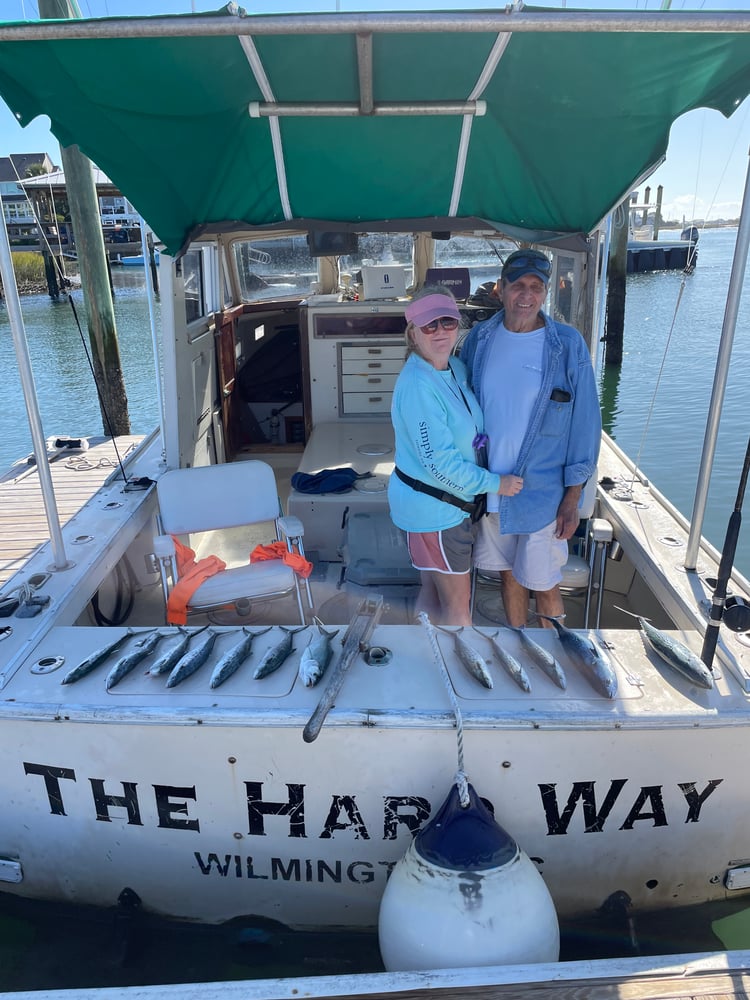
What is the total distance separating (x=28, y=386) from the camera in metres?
2.73

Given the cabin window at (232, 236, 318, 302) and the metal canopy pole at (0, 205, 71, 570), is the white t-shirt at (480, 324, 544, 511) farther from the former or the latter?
the cabin window at (232, 236, 318, 302)

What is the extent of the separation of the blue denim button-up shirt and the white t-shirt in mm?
21

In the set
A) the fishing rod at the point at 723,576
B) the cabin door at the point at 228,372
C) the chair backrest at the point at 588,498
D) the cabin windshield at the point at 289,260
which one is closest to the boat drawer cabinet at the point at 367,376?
Answer: the cabin door at the point at 228,372

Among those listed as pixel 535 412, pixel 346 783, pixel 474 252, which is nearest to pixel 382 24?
pixel 535 412

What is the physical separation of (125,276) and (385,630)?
39542 millimetres

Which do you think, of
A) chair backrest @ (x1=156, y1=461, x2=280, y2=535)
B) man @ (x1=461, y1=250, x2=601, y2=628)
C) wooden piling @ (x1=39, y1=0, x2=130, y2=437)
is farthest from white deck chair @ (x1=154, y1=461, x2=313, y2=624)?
wooden piling @ (x1=39, y1=0, x2=130, y2=437)

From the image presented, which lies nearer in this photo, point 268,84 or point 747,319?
point 268,84

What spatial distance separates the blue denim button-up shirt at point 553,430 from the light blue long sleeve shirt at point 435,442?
166 millimetres

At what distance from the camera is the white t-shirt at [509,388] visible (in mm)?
2730

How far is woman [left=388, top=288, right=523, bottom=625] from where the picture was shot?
258 cm

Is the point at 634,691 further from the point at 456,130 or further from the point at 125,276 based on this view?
the point at 125,276

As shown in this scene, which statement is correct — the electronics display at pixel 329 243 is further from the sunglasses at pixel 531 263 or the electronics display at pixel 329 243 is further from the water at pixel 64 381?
the water at pixel 64 381

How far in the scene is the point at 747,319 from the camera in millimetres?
19547

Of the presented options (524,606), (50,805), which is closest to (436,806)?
(524,606)
